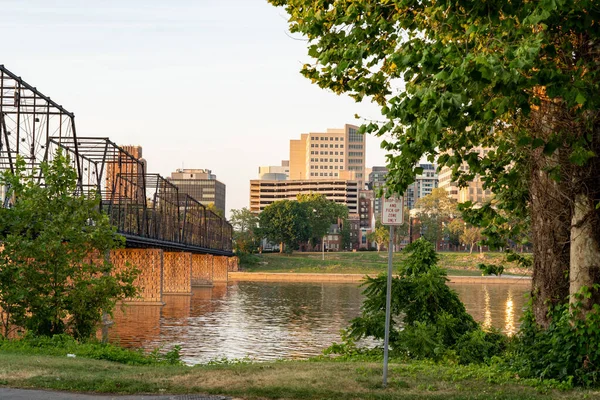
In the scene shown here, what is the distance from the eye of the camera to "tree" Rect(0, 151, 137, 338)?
21109 mm

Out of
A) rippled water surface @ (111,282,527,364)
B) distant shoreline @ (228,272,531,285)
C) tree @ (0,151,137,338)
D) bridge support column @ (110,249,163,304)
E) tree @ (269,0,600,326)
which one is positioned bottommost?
distant shoreline @ (228,272,531,285)

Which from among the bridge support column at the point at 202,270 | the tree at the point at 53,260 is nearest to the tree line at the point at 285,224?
the bridge support column at the point at 202,270

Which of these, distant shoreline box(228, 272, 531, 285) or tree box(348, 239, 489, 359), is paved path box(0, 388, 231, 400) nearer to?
tree box(348, 239, 489, 359)

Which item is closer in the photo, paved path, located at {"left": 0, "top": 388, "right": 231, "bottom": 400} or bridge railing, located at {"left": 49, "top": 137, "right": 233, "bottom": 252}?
paved path, located at {"left": 0, "top": 388, "right": 231, "bottom": 400}

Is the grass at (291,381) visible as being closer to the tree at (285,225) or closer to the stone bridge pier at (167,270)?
the stone bridge pier at (167,270)

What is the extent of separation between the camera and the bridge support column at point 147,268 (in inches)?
2470

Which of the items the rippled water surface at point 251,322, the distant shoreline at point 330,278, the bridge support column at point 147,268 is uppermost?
the bridge support column at point 147,268

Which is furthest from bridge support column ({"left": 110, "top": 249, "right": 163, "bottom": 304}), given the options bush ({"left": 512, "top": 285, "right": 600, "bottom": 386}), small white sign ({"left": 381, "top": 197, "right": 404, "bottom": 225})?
bush ({"left": 512, "top": 285, "right": 600, "bottom": 386})

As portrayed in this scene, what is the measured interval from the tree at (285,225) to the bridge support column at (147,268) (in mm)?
101146

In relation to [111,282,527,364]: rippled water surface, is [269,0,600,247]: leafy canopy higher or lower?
higher

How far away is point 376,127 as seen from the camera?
13055mm

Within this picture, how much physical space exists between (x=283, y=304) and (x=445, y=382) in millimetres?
51573

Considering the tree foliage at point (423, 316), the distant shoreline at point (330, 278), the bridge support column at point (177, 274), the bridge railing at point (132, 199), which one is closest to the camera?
the tree foliage at point (423, 316)

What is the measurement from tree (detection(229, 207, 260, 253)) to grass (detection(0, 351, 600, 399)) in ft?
457
